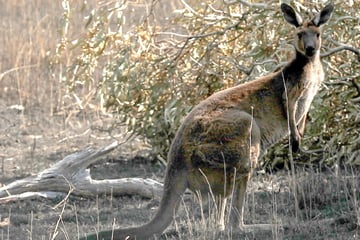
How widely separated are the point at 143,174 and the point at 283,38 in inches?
80.2

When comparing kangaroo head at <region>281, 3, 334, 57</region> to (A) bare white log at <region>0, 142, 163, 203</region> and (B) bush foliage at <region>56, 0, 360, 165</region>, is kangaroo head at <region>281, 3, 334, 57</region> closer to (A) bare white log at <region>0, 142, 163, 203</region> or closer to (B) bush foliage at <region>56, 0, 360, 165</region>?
(B) bush foliage at <region>56, 0, 360, 165</region>

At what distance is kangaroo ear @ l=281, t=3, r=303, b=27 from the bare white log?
1.94 metres

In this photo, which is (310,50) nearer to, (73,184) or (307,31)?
(307,31)

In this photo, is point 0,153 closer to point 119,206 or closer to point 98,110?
point 98,110

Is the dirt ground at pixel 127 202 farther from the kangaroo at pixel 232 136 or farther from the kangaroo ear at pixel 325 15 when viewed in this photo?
the kangaroo ear at pixel 325 15

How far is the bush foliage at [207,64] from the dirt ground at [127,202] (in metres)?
0.43

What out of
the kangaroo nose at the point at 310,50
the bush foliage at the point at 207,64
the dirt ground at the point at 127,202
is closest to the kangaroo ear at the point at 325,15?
the kangaroo nose at the point at 310,50

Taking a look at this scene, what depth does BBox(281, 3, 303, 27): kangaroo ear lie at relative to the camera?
7160 millimetres

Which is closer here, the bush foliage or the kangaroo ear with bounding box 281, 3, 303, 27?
Answer: the kangaroo ear with bounding box 281, 3, 303, 27

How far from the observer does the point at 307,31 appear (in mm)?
7066

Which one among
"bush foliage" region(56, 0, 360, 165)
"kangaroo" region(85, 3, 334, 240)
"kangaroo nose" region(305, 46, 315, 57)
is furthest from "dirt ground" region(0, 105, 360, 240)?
"kangaroo nose" region(305, 46, 315, 57)

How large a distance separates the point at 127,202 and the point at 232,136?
2045 mm

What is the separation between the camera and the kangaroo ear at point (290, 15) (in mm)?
7160

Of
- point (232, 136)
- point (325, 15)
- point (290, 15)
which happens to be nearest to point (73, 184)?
point (232, 136)
